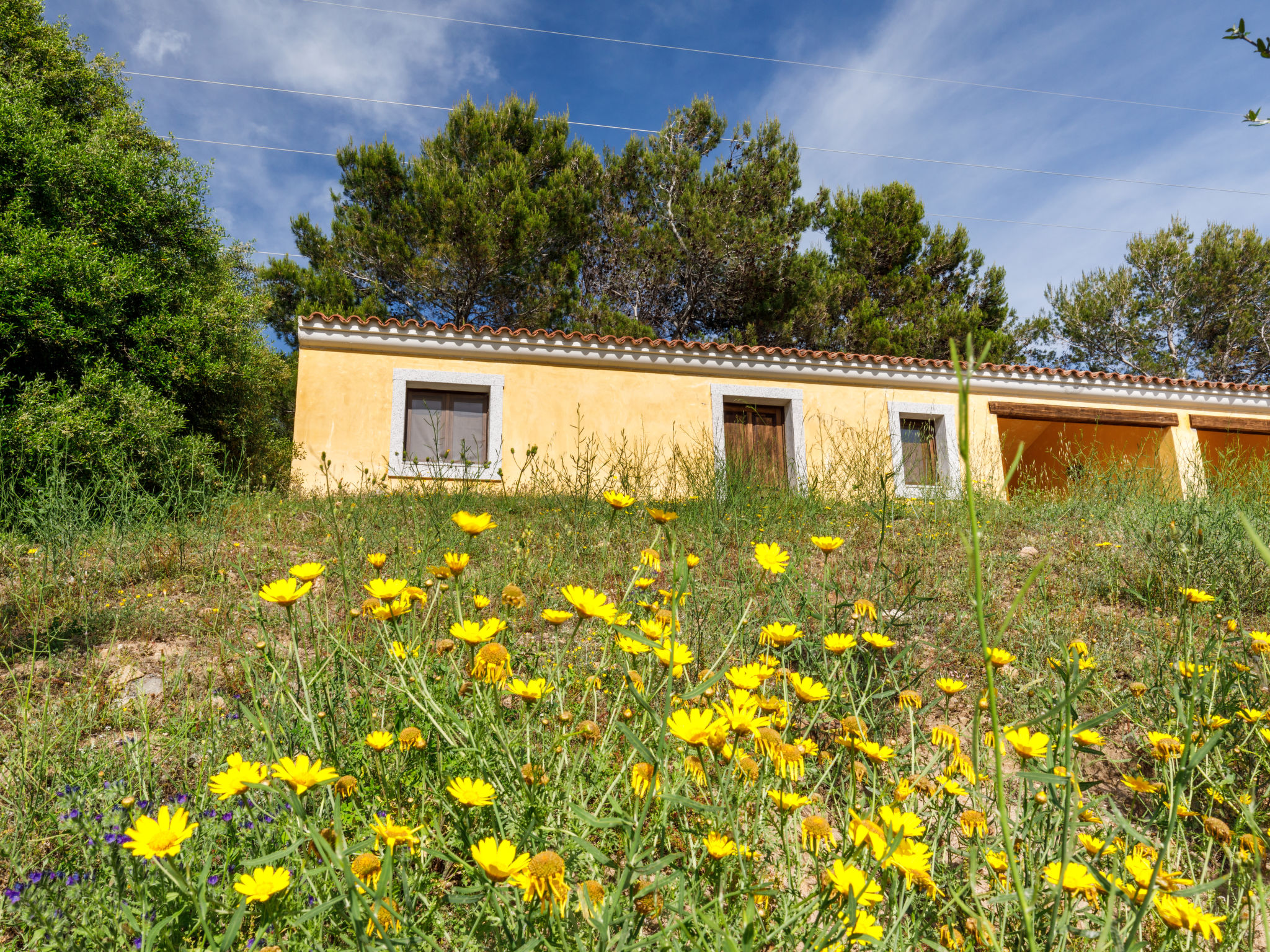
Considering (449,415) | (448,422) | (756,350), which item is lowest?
(448,422)

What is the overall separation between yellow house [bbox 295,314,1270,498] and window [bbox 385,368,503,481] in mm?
22

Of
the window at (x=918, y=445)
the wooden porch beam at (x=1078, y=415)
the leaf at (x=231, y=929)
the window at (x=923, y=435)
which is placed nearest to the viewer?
the leaf at (x=231, y=929)

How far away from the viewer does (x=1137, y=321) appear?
18.1 m

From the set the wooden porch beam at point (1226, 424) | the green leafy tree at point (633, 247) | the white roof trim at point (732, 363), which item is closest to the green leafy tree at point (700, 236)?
the green leafy tree at point (633, 247)

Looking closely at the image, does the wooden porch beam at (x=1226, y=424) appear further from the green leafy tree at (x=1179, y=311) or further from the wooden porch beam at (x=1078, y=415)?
the green leafy tree at (x=1179, y=311)

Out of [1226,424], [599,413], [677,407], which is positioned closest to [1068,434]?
[1226,424]

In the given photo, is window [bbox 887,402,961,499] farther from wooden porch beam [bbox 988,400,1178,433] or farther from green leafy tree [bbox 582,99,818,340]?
green leafy tree [bbox 582,99,818,340]

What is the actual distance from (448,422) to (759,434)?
169 inches

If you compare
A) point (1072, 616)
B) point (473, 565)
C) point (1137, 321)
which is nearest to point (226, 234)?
point (473, 565)

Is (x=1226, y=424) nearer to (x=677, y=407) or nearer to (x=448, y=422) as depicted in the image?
(x=677, y=407)

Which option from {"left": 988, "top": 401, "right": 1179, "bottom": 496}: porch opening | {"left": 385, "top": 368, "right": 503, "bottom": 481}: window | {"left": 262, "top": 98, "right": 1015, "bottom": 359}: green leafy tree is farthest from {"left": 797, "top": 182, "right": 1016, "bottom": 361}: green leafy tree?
{"left": 385, "top": 368, "right": 503, "bottom": 481}: window

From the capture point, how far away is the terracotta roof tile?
814cm

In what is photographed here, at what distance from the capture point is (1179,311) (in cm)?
1791

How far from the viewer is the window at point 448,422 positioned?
8227 millimetres
